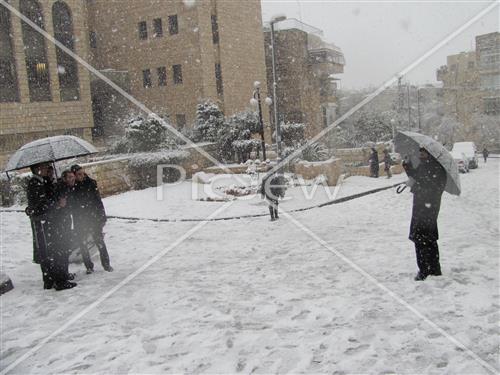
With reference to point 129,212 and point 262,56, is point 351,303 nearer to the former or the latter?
point 129,212

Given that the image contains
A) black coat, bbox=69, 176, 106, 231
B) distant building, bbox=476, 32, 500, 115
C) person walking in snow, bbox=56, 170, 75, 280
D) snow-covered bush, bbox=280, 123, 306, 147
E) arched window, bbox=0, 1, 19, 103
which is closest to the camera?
person walking in snow, bbox=56, 170, 75, 280

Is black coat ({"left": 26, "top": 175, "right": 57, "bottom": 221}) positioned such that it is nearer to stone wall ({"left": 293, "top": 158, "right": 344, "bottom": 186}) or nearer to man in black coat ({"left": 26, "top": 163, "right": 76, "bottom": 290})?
man in black coat ({"left": 26, "top": 163, "right": 76, "bottom": 290})

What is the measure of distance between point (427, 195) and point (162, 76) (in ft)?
87.7

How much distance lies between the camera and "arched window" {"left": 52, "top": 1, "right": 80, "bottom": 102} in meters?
25.8

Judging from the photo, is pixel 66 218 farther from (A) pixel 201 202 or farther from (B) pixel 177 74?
(B) pixel 177 74

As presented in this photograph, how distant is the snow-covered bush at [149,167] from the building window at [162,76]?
12885 mm

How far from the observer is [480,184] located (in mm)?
19156

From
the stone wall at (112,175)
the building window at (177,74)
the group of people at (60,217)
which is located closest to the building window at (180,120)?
the building window at (177,74)

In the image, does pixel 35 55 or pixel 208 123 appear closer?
pixel 208 123

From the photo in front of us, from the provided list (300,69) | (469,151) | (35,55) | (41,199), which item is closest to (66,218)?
(41,199)

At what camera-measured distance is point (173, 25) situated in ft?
94.8

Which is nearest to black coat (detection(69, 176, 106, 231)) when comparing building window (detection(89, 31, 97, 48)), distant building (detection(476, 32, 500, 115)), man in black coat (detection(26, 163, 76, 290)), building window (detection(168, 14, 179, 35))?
man in black coat (detection(26, 163, 76, 290))

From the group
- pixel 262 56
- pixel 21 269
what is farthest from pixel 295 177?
pixel 262 56

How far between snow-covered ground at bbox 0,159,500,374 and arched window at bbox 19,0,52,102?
1832cm
